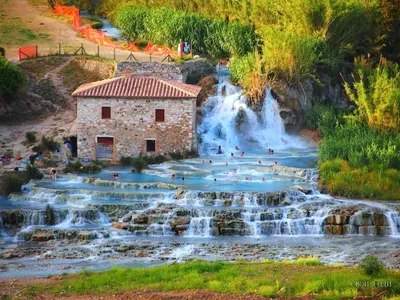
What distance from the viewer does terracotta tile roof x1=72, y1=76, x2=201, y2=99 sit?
54719mm

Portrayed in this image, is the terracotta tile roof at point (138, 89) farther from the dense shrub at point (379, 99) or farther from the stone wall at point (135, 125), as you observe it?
the dense shrub at point (379, 99)

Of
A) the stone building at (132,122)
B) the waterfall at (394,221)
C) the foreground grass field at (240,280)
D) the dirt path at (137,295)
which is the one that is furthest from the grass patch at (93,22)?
the dirt path at (137,295)

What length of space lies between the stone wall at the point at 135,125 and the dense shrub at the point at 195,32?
1368cm

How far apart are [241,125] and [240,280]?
28780 mm

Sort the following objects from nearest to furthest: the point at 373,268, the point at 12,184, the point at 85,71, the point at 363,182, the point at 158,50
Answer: the point at 373,268
the point at 363,182
the point at 12,184
the point at 85,71
the point at 158,50

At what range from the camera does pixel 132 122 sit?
5503 cm

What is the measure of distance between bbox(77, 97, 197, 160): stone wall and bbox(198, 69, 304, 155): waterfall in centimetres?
324

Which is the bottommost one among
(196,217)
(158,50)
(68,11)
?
(196,217)

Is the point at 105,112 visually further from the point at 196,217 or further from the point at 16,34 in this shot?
the point at 16,34

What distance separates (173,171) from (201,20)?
21.2 m

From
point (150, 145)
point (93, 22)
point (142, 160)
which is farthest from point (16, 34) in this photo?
point (142, 160)

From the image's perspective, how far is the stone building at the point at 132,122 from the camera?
54.9 metres

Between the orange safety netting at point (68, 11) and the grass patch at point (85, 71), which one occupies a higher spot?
the orange safety netting at point (68, 11)

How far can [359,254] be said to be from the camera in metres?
39.2
